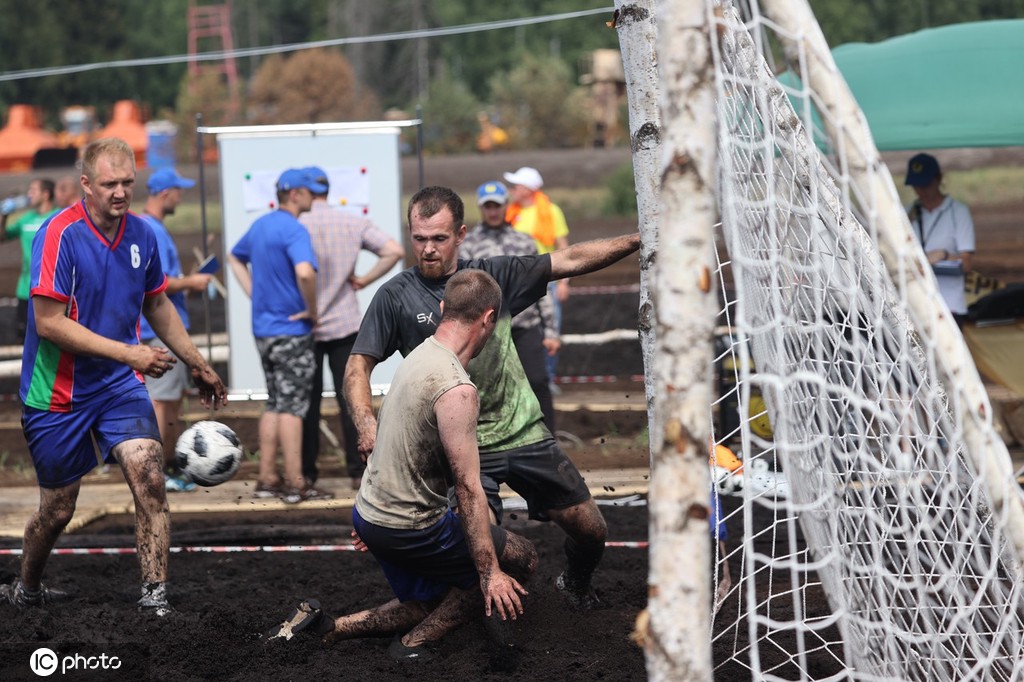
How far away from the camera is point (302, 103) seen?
36.6 m

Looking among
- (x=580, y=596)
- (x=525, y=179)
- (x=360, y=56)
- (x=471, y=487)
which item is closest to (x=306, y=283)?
(x=580, y=596)

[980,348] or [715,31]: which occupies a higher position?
[715,31]

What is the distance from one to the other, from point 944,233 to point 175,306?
216 inches

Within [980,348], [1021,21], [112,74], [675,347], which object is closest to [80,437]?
[675,347]

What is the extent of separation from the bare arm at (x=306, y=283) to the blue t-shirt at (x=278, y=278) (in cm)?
5

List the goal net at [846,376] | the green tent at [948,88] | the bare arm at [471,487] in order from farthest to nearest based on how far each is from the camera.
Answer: the green tent at [948,88] < the bare arm at [471,487] < the goal net at [846,376]

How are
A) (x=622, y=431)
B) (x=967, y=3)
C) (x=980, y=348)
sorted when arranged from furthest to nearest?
(x=967, y=3) → (x=622, y=431) → (x=980, y=348)

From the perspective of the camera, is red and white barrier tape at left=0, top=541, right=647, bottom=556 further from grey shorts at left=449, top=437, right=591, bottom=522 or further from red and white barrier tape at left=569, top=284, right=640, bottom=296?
red and white barrier tape at left=569, top=284, right=640, bottom=296

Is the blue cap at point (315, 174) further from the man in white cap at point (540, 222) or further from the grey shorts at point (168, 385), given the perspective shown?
the man in white cap at point (540, 222)

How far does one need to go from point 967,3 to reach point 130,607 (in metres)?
28.3

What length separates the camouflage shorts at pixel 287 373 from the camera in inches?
320

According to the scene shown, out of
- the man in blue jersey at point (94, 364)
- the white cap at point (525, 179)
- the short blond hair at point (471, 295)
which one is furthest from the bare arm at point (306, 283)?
the short blond hair at point (471, 295)

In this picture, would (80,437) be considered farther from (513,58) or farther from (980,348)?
(513,58)

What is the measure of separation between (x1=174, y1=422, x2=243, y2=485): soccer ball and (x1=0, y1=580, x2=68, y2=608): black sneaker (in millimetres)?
881
